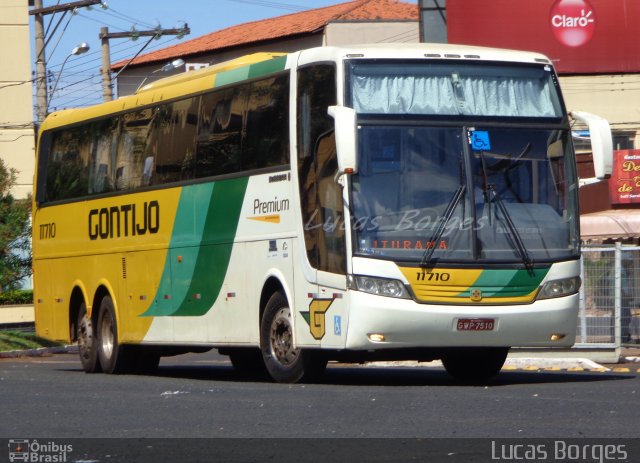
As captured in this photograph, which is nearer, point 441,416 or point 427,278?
point 441,416

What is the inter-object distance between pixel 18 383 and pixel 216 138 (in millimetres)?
3606

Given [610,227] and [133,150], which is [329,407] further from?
[610,227]

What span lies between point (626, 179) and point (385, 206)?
2486 centimetres

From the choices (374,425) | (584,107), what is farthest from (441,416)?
(584,107)

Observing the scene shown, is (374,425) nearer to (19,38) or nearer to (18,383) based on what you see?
(18,383)

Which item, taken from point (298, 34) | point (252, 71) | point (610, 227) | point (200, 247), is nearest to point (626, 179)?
point (610, 227)

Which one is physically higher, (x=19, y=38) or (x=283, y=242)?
(x=19, y=38)

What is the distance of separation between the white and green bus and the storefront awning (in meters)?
15.6

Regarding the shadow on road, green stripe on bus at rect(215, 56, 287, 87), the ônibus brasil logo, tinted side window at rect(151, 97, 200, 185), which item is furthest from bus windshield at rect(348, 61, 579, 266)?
the ônibus brasil logo

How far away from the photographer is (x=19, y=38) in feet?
173

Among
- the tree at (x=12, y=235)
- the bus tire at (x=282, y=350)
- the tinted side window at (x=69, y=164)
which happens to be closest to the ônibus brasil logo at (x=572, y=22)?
the tree at (x=12, y=235)

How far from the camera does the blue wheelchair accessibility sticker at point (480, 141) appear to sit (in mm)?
15398
